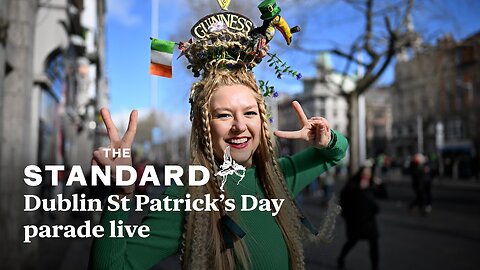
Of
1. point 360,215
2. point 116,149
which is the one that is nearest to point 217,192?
point 116,149

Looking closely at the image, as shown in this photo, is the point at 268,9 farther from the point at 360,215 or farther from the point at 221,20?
the point at 360,215

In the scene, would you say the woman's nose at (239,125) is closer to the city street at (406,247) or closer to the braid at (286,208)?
the braid at (286,208)

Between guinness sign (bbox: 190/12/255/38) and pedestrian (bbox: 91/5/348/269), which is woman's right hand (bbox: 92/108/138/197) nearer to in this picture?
pedestrian (bbox: 91/5/348/269)

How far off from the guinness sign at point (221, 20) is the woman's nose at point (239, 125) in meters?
0.44

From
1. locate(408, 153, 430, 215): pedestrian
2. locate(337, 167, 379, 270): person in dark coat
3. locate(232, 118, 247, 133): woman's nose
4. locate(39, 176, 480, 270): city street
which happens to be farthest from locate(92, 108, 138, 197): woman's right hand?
locate(408, 153, 430, 215): pedestrian

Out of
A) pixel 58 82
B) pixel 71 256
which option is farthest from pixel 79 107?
pixel 71 256

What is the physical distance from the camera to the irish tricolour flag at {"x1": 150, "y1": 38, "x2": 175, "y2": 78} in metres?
1.95

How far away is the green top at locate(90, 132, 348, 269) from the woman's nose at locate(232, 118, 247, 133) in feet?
0.83

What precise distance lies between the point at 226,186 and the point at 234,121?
0.96 feet

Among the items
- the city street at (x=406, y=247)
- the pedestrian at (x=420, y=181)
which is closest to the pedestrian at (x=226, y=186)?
the city street at (x=406, y=247)

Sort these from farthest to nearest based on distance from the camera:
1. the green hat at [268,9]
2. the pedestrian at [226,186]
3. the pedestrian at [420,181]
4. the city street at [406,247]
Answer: the pedestrian at [420,181] → the city street at [406,247] → the green hat at [268,9] → the pedestrian at [226,186]

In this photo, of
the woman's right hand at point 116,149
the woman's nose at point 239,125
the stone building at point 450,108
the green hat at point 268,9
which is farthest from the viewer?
the stone building at point 450,108

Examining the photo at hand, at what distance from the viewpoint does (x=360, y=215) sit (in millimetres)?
6906

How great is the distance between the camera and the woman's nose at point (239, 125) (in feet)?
6.28
